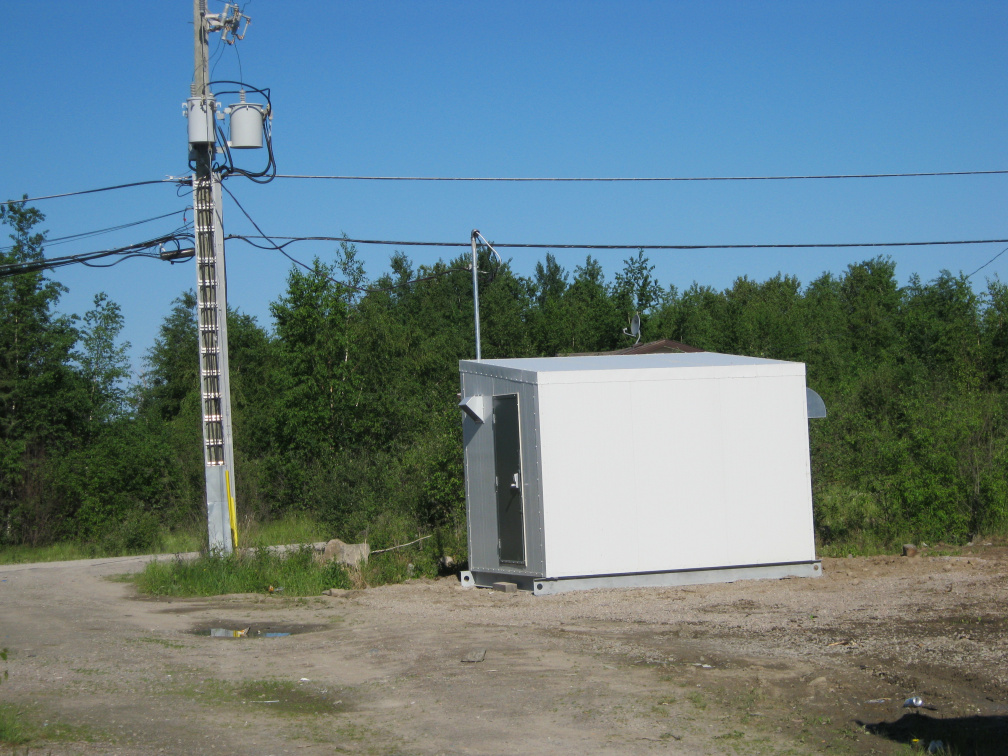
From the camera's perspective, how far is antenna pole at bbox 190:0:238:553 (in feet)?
44.5

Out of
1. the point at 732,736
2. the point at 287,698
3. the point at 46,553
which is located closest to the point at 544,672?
the point at 287,698

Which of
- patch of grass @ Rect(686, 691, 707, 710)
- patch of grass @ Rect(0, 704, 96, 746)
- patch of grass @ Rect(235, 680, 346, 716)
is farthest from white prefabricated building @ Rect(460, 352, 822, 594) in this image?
patch of grass @ Rect(0, 704, 96, 746)

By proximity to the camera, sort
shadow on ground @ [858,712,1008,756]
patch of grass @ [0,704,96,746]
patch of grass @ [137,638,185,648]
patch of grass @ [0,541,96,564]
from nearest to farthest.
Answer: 1. shadow on ground @ [858,712,1008,756]
2. patch of grass @ [0,704,96,746]
3. patch of grass @ [137,638,185,648]
4. patch of grass @ [0,541,96,564]

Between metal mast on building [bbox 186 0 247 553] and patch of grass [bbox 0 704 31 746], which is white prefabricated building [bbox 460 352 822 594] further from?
patch of grass [bbox 0 704 31 746]

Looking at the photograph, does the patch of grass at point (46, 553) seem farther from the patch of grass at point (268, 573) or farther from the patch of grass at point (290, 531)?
the patch of grass at point (268, 573)

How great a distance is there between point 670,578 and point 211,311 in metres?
7.53

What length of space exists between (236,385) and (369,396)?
33.4 ft

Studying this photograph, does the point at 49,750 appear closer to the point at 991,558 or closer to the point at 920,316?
the point at 991,558

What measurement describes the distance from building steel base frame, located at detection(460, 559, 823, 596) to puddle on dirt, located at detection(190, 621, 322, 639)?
2.76 metres

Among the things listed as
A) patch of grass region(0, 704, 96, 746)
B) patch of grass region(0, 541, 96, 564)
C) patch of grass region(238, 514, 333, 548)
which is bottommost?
patch of grass region(0, 541, 96, 564)

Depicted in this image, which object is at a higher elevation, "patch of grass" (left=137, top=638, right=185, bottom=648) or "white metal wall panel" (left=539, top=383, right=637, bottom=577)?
"white metal wall panel" (left=539, top=383, right=637, bottom=577)

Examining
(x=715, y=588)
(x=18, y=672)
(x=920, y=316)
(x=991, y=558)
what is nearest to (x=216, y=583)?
(x=18, y=672)

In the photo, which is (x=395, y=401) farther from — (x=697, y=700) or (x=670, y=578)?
(x=697, y=700)

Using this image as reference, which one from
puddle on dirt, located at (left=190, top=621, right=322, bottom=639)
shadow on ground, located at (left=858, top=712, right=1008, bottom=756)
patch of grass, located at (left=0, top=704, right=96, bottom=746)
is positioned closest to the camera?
shadow on ground, located at (left=858, top=712, right=1008, bottom=756)
